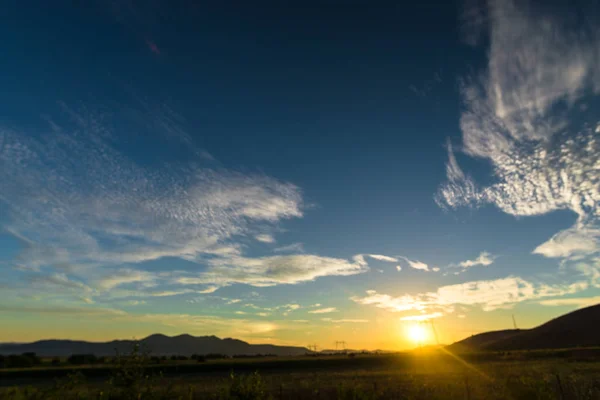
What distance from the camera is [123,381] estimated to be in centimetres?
1532

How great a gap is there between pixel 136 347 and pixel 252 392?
6.81 meters

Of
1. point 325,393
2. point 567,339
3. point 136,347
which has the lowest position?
point 325,393

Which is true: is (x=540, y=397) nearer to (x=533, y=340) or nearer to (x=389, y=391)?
(x=389, y=391)

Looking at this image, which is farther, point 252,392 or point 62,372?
point 62,372

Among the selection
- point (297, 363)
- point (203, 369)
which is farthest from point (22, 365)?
point (297, 363)

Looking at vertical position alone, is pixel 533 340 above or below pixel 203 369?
above

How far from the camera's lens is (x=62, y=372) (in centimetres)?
8462

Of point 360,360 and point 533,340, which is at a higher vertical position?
point 533,340

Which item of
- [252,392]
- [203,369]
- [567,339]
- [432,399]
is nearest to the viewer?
[252,392]

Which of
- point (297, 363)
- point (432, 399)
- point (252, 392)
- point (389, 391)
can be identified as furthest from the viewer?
point (297, 363)

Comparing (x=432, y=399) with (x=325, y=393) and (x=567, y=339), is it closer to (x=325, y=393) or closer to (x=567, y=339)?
(x=325, y=393)

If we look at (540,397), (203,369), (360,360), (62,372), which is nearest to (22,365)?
(62,372)

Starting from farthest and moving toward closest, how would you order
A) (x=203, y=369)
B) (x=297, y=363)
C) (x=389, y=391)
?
(x=297, y=363) → (x=203, y=369) → (x=389, y=391)

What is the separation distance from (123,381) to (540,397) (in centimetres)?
2336
